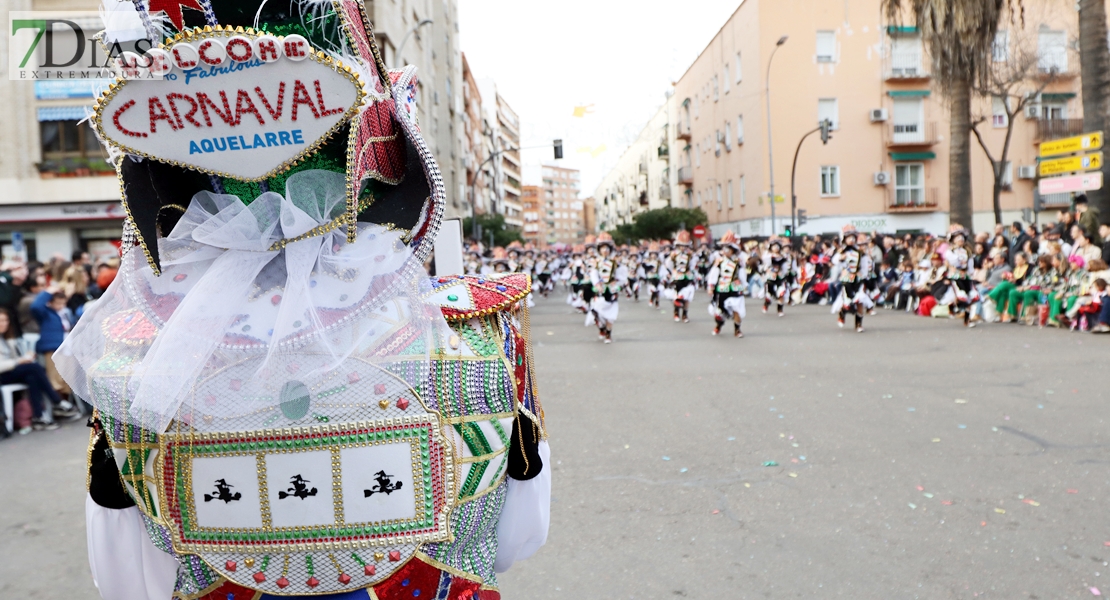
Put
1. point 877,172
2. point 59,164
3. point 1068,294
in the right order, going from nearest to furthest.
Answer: point 1068,294
point 59,164
point 877,172

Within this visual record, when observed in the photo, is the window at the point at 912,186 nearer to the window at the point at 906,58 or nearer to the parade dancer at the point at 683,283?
the window at the point at 906,58

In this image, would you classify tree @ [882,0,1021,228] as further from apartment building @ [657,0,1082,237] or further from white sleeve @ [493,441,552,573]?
white sleeve @ [493,441,552,573]

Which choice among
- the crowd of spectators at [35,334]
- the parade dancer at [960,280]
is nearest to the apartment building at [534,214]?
the parade dancer at [960,280]

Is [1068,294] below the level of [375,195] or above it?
below

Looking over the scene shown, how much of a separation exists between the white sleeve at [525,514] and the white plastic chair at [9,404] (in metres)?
8.07

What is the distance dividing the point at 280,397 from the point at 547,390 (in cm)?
780

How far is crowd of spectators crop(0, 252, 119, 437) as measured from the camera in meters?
8.26

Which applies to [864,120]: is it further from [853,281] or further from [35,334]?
[35,334]

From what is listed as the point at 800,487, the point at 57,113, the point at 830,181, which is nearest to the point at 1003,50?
the point at 830,181

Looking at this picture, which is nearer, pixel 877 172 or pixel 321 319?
pixel 321 319

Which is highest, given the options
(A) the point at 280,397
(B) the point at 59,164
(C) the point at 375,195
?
(B) the point at 59,164

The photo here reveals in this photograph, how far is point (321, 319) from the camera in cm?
142

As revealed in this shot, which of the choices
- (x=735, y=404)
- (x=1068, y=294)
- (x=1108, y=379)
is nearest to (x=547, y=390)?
(x=735, y=404)

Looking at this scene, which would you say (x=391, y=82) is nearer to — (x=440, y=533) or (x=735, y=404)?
(x=440, y=533)
